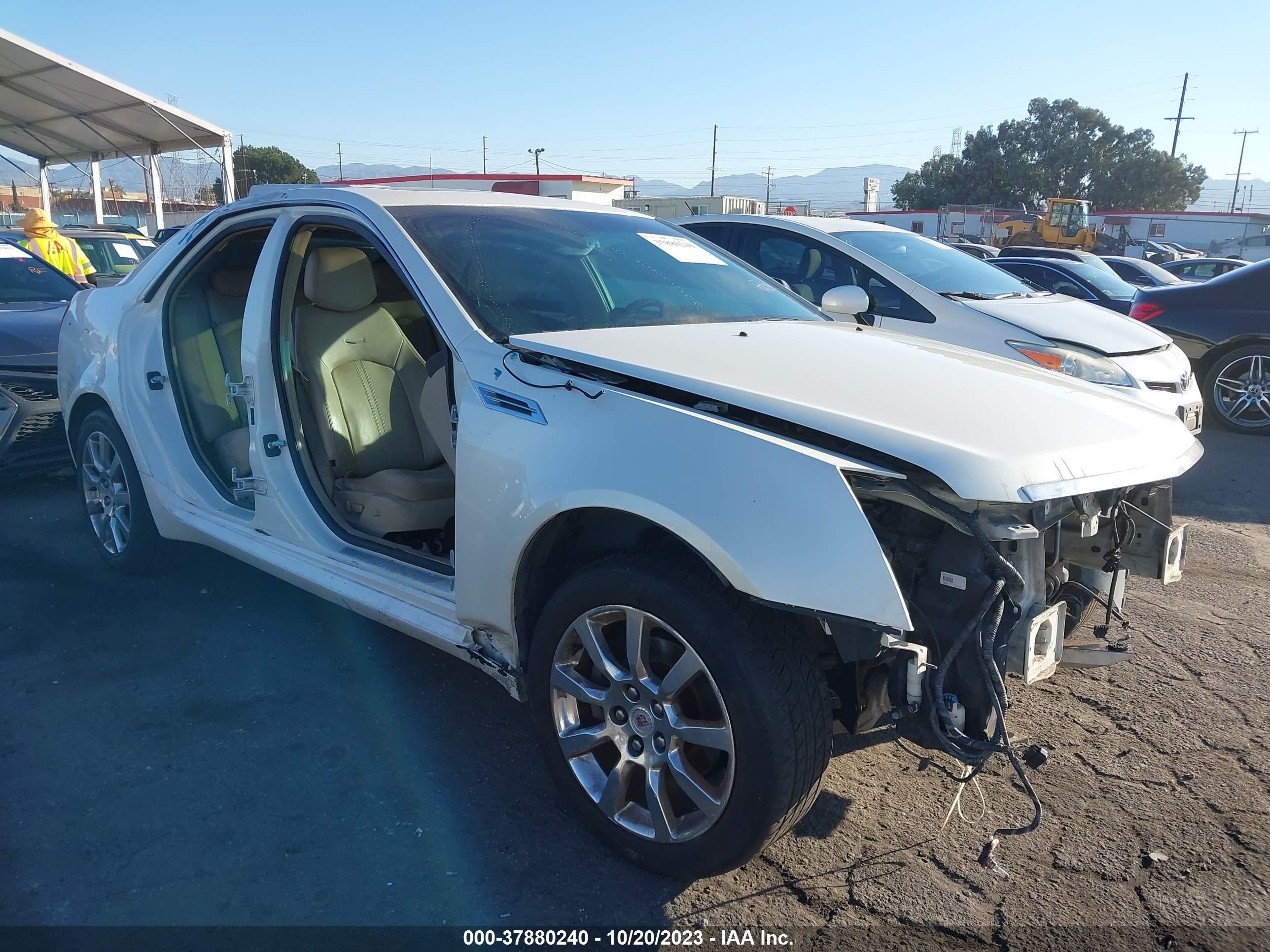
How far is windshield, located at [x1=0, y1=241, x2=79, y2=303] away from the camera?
7.24 meters

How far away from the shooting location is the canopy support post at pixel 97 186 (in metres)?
22.2

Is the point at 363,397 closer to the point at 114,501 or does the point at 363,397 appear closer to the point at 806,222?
the point at 114,501

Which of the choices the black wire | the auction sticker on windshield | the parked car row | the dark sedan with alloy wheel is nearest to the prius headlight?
the auction sticker on windshield

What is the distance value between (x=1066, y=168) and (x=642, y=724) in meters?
68.7

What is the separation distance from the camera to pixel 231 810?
Result: 9.12ft

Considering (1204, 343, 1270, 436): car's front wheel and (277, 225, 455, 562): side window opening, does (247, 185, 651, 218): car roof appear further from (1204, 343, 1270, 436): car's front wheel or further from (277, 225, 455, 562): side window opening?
(1204, 343, 1270, 436): car's front wheel

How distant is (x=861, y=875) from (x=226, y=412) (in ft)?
11.4

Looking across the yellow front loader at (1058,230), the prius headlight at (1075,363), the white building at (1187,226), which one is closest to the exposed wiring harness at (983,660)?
the prius headlight at (1075,363)

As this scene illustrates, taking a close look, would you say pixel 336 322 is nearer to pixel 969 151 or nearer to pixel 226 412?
pixel 226 412

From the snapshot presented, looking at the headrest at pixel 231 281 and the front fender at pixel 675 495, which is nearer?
A: the front fender at pixel 675 495

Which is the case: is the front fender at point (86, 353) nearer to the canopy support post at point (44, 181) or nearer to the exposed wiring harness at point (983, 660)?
the exposed wiring harness at point (983, 660)

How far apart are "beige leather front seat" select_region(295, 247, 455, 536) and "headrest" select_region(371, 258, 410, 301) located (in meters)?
0.07

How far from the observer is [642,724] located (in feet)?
7.97

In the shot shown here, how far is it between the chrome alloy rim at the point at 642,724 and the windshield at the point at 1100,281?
1043cm
